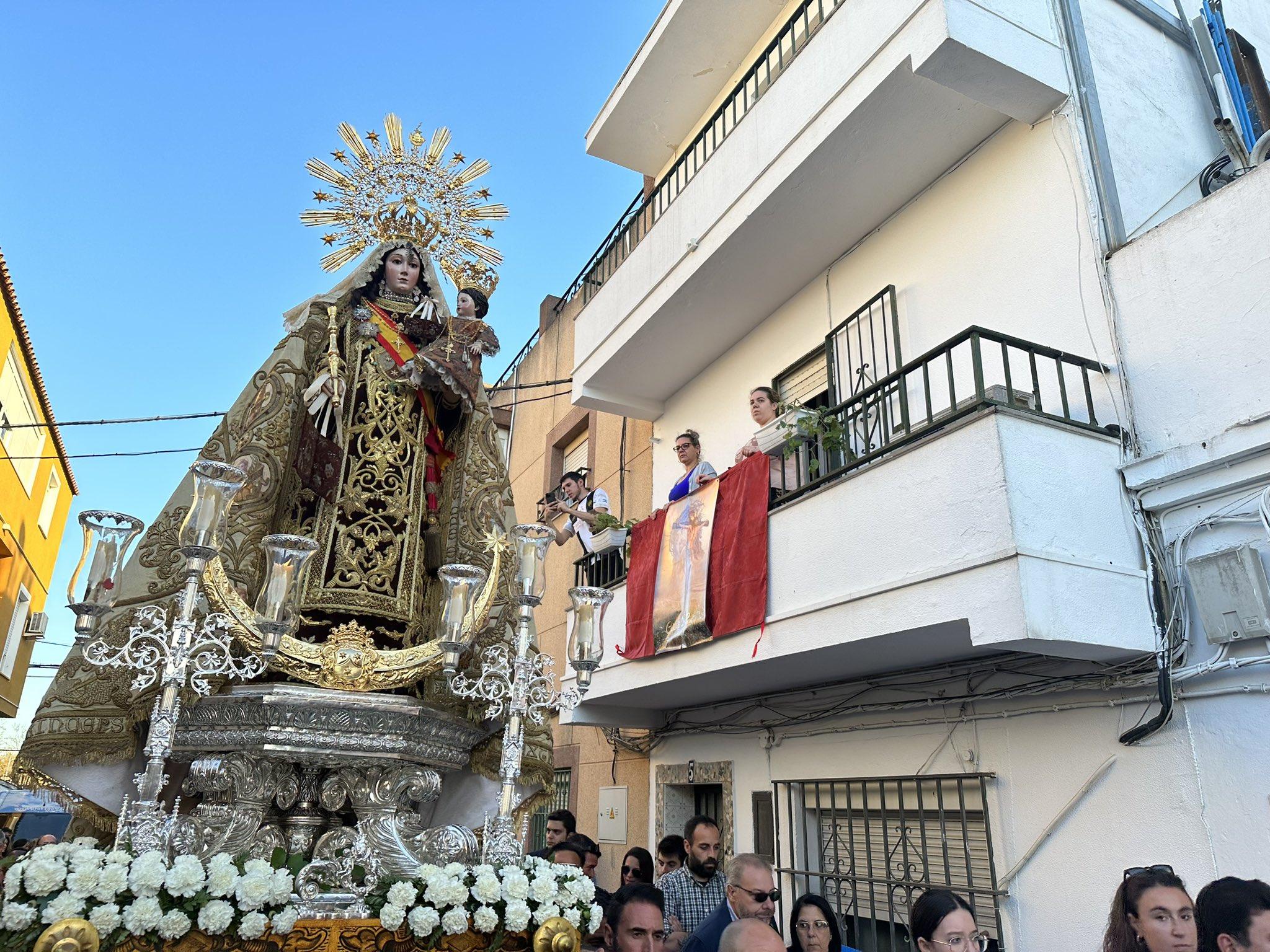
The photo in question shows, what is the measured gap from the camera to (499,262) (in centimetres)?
405

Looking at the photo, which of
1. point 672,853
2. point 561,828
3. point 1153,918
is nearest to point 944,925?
point 1153,918

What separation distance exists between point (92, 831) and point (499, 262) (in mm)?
2719

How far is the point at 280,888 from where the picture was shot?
2.36 meters

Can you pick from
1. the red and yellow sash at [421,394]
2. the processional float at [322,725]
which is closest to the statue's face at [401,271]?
the red and yellow sash at [421,394]

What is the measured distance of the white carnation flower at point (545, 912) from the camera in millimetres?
2590

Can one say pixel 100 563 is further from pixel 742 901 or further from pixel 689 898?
pixel 689 898

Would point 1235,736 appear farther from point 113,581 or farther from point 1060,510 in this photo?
point 113,581

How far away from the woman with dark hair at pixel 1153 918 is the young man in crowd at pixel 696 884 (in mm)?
2162

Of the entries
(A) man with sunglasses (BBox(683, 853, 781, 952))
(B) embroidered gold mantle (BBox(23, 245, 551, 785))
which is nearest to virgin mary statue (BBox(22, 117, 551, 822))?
(B) embroidered gold mantle (BBox(23, 245, 551, 785))

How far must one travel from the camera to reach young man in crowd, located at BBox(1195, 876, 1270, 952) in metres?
2.58

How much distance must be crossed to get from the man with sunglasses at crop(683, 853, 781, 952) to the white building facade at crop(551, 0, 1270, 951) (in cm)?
Result: 140

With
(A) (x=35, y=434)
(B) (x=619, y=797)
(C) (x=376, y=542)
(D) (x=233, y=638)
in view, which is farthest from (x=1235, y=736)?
(A) (x=35, y=434)

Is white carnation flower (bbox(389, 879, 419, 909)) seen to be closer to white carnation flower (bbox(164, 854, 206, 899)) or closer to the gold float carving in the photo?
white carnation flower (bbox(164, 854, 206, 899))

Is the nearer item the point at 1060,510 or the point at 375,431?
the point at 375,431
